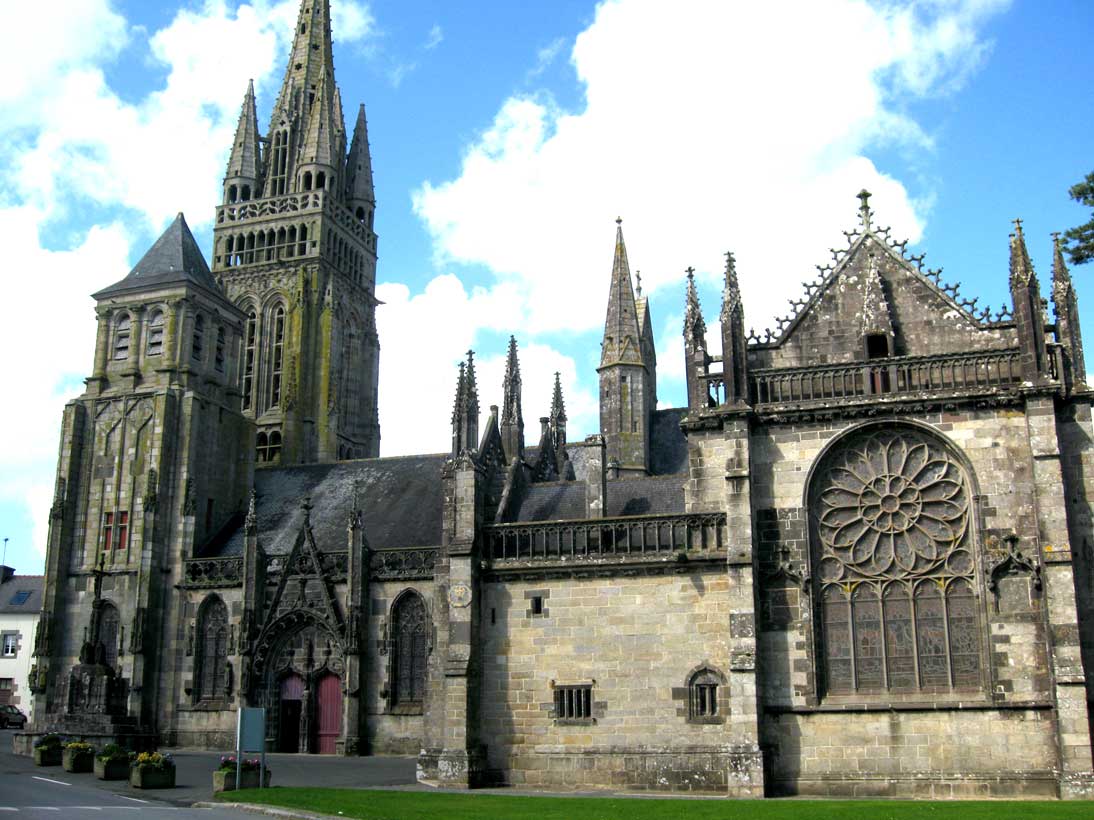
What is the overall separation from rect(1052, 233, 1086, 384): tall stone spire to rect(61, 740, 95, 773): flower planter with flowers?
28110 millimetres

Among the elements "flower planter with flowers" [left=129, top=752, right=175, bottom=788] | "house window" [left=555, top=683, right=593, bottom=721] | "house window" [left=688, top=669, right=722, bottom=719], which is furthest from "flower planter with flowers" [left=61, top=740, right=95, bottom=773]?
"house window" [left=688, top=669, right=722, bottom=719]

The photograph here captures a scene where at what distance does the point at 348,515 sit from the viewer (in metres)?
45.7

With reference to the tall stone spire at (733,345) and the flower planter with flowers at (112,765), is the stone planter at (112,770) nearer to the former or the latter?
the flower planter with flowers at (112,765)

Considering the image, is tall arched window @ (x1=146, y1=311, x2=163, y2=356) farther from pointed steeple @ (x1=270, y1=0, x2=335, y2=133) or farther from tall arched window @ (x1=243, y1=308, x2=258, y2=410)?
pointed steeple @ (x1=270, y1=0, x2=335, y2=133)

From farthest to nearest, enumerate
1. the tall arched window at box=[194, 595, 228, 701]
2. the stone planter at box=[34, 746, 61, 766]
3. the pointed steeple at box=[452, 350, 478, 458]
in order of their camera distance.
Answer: the tall arched window at box=[194, 595, 228, 701] < the pointed steeple at box=[452, 350, 478, 458] < the stone planter at box=[34, 746, 61, 766]

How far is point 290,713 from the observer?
1629 inches

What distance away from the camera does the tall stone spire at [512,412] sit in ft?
130

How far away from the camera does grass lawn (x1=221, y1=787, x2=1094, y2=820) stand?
2022 centimetres

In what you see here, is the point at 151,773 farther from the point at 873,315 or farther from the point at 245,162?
the point at 245,162

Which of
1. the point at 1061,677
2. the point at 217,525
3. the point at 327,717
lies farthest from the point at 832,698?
the point at 217,525

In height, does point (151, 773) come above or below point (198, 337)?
below

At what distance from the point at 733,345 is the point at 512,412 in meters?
11.9

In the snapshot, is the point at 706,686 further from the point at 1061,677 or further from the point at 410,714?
the point at 410,714

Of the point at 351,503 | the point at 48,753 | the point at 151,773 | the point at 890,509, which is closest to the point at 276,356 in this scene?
the point at 351,503
